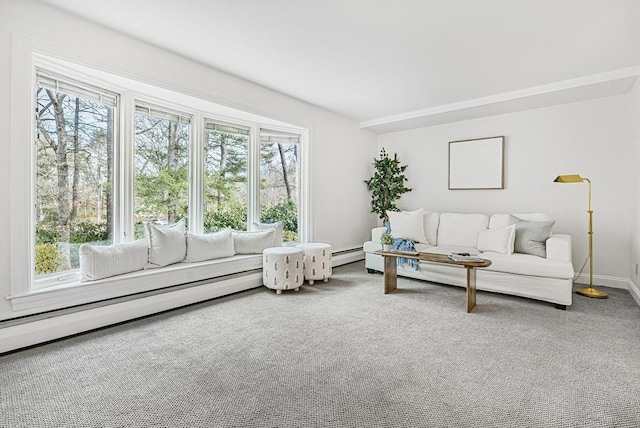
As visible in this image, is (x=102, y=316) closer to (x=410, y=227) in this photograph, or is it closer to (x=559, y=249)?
(x=410, y=227)

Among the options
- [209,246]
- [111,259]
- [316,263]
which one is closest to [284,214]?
[316,263]

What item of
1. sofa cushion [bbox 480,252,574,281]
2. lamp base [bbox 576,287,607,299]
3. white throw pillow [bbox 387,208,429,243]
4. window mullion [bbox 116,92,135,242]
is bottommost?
lamp base [bbox 576,287,607,299]

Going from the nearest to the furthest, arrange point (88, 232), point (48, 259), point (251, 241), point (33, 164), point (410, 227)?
1. point (33, 164)
2. point (48, 259)
3. point (88, 232)
4. point (251, 241)
5. point (410, 227)

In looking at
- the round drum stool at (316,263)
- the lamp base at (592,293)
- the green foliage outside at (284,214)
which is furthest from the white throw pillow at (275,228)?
the lamp base at (592,293)

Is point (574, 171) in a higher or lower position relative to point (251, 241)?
higher

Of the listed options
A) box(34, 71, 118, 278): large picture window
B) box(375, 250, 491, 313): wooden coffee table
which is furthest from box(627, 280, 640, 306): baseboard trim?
Answer: box(34, 71, 118, 278): large picture window

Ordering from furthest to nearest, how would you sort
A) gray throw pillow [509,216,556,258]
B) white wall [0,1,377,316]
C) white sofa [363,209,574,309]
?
gray throw pillow [509,216,556,258] → white sofa [363,209,574,309] → white wall [0,1,377,316]

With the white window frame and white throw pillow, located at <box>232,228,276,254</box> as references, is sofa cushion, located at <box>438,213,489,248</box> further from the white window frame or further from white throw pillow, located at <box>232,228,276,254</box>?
the white window frame

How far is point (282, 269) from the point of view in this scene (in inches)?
150

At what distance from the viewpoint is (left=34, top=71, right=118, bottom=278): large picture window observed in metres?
2.66

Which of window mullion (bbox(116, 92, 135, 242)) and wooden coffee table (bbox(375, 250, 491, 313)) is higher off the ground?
window mullion (bbox(116, 92, 135, 242))

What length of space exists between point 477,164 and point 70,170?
543 centimetres

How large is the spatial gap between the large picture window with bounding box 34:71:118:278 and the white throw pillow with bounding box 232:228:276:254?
1.41 m

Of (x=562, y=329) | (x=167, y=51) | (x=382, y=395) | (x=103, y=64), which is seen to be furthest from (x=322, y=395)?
(x=167, y=51)
